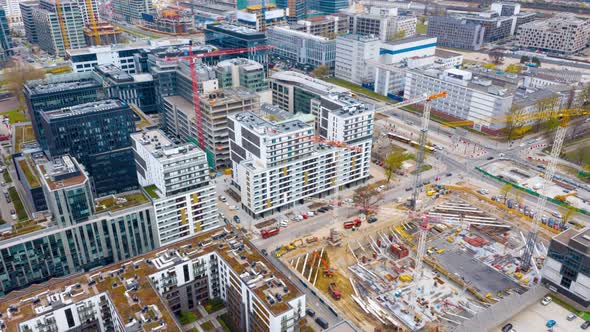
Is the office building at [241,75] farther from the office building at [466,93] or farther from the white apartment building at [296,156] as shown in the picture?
the office building at [466,93]

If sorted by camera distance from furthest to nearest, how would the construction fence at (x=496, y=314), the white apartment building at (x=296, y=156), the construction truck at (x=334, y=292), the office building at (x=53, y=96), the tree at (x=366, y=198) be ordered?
the office building at (x=53, y=96), the tree at (x=366, y=198), the white apartment building at (x=296, y=156), the construction truck at (x=334, y=292), the construction fence at (x=496, y=314)

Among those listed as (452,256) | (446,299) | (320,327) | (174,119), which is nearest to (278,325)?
(320,327)

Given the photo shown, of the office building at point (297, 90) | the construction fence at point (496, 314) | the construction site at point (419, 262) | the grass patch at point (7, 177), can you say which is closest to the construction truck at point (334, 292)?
the construction site at point (419, 262)

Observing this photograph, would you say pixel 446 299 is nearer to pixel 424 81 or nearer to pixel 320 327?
pixel 320 327

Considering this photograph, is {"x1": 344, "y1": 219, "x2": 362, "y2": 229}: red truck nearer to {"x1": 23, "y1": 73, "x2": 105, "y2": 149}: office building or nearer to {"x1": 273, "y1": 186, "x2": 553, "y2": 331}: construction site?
{"x1": 273, "y1": 186, "x2": 553, "y2": 331}: construction site

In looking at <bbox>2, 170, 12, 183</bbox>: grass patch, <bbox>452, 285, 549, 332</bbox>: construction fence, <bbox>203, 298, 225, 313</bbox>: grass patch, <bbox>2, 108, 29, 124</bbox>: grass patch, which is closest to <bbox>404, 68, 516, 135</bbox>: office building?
<bbox>452, 285, 549, 332</bbox>: construction fence

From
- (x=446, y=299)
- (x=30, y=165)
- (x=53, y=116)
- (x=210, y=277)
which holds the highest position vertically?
(x=53, y=116)

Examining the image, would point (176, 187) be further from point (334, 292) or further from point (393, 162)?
point (393, 162)

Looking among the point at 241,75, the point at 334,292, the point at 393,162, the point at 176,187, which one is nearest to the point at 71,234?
the point at 176,187
